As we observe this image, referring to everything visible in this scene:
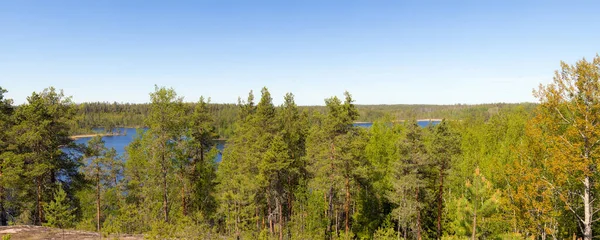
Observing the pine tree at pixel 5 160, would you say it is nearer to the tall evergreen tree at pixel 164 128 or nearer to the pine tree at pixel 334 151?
the tall evergreen tree at pixel 164 128

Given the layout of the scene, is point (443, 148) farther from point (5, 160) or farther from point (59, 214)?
point (5, 160)

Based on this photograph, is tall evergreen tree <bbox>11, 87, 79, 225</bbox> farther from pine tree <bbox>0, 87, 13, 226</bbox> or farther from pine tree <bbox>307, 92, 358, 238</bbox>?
pine tree <bbox>307, 92, 358, 238</bbox>

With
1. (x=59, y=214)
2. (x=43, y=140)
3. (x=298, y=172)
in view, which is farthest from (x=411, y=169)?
(x=43, y=140)

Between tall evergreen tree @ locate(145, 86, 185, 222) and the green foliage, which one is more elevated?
tall evergreen tree @ locate(145, 86, 185, 222)

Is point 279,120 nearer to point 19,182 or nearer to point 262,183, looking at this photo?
point 262,183

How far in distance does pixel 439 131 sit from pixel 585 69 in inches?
418

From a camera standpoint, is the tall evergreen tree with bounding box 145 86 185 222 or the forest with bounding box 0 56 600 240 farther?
the tall evergreen tree with bounding box 145 86 185 222

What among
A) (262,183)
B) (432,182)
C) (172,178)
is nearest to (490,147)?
(432,182)

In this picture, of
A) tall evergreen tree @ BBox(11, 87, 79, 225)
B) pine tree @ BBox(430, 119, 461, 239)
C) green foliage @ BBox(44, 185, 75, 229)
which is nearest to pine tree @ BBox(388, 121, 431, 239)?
pine tree @ BBox(430, 119, 461, 239)

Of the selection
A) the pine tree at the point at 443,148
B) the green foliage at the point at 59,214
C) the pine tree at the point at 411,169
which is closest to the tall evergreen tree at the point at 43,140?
the green foliage at the point at 59,214

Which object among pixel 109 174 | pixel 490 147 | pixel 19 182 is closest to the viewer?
pixel 19 182

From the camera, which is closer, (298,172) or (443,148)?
(443,148)

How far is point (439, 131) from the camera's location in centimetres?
2266

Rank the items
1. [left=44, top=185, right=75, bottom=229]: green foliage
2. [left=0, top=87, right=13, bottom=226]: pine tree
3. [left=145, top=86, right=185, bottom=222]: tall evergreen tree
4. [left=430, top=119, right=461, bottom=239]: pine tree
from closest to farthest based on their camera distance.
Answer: [left=44, top=185, right=75, bottom=229]: green foliage, [left=0, top=87, right=13, bottom=226]: pine tree, [left=145, top=86, right=185, bottom=222]: tall evergreen tree, [left=430, top=119, right=461, bottom=239]: pine tree
